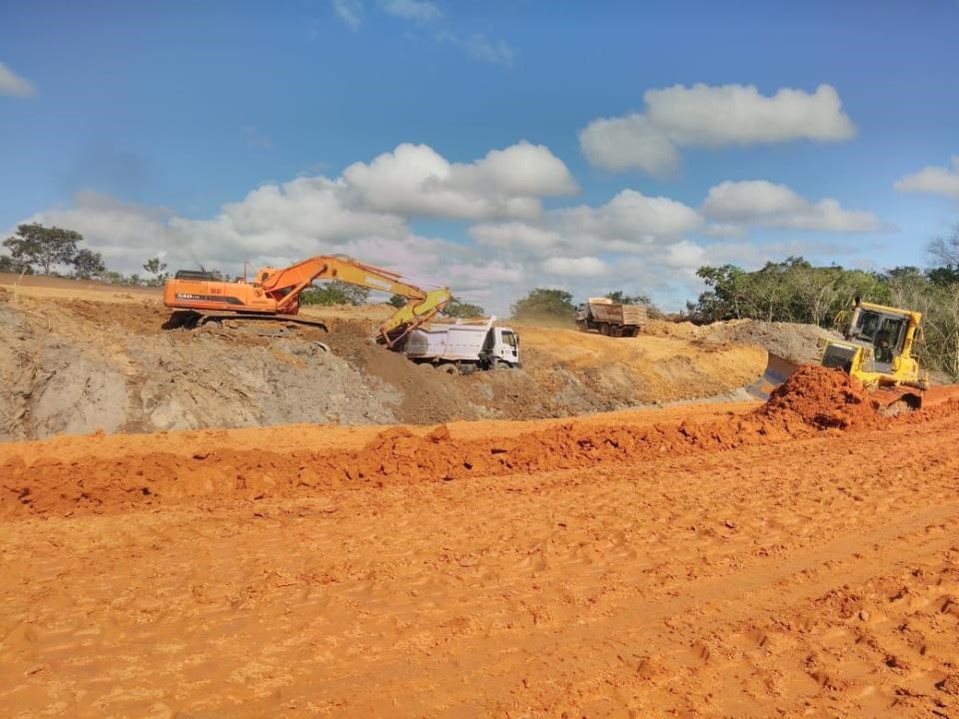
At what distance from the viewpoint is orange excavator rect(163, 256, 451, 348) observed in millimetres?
19906

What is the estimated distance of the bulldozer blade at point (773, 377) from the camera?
27.8m

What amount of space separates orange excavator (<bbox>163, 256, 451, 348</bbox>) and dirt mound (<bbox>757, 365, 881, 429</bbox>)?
37.9 feet

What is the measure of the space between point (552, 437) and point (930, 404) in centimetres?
1214

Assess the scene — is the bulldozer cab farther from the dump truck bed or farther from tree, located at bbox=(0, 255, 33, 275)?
tree, located at bbox=(0, 255, 33, 275)

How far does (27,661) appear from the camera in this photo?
4523 mm

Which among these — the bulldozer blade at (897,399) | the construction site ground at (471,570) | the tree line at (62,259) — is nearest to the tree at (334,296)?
the tree line at (62,259)

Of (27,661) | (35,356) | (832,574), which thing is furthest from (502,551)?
(35,356)

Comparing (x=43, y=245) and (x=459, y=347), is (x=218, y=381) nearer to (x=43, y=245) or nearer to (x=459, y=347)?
(x=459, y=347)

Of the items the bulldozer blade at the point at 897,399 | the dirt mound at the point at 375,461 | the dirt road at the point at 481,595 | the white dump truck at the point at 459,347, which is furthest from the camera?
the white dump truck at the point at 459,347

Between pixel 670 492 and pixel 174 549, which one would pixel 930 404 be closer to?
pixel 670 492

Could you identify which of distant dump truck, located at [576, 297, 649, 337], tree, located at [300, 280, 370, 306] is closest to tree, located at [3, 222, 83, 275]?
tree, located at [300, 280, 370, 306]

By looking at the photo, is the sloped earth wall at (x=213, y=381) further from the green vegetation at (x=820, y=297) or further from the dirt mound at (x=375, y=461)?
the green vegetation at (x=820, y=297)

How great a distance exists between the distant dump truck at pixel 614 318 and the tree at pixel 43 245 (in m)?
44.8

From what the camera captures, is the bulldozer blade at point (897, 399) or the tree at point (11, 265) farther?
the tree at point (11, 265)
